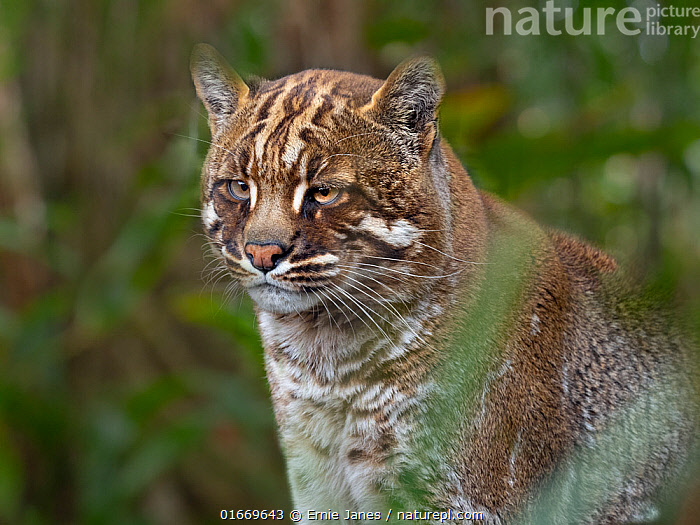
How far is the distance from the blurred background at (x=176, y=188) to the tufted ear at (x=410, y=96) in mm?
1259

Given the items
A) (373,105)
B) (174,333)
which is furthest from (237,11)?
(373,105)

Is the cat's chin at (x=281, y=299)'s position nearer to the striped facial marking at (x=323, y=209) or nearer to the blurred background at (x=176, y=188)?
the striped facial marking at (x=323, y=209)

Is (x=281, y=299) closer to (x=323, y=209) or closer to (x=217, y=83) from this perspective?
(x=323, y=209)

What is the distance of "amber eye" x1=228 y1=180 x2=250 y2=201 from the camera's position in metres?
3.19

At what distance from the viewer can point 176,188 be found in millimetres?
6035

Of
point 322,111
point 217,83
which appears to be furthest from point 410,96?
point 217,83

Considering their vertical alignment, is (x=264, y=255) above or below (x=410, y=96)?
below

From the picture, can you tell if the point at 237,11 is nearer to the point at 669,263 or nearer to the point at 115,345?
the point at 115,345

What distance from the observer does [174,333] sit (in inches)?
315

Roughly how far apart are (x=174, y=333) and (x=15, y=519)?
2.08 metres

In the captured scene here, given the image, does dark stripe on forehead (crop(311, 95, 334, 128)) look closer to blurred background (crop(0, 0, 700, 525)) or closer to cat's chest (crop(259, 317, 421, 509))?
cat's chest (crop(259, 317, 421, 509))

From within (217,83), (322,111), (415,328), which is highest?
(217,83)

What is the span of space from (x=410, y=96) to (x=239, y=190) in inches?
28.9

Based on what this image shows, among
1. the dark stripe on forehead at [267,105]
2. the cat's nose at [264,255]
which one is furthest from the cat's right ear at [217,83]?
the cat's nose at [264,255]
